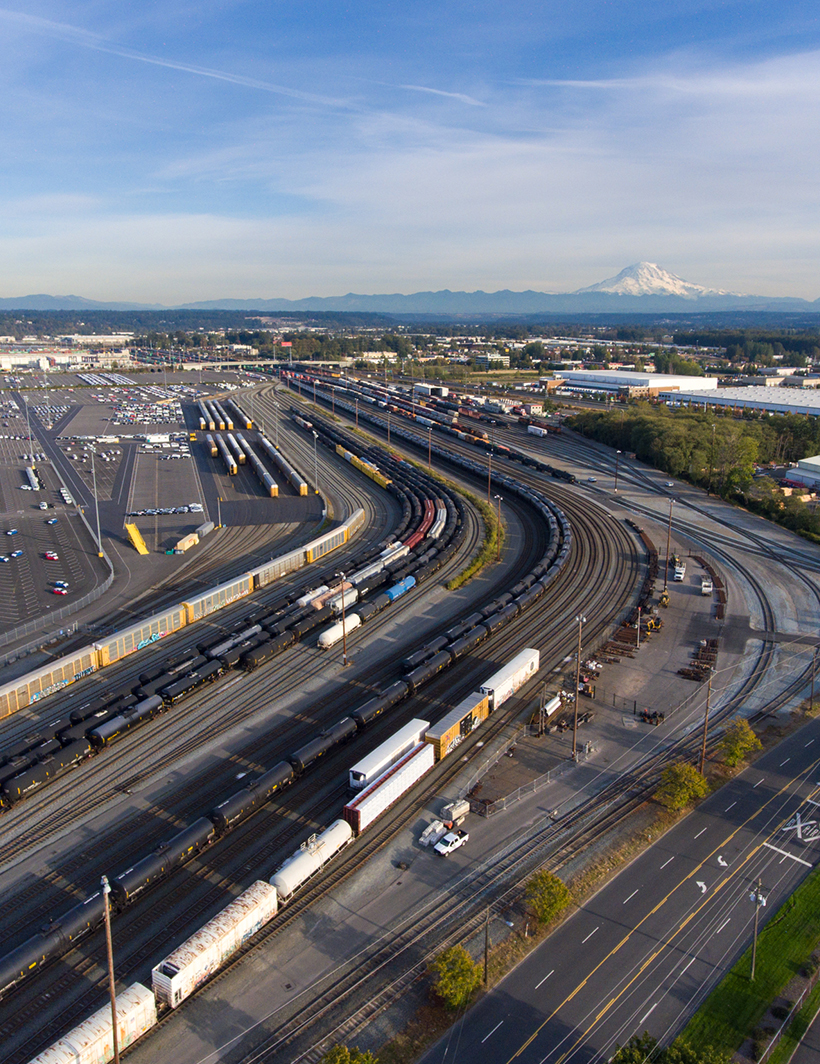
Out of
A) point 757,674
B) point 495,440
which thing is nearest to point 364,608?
point 757,674

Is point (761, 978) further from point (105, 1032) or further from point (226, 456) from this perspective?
point (226, 456)

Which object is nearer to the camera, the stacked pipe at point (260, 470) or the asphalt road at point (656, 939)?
the asphalt road at point (656, 939)

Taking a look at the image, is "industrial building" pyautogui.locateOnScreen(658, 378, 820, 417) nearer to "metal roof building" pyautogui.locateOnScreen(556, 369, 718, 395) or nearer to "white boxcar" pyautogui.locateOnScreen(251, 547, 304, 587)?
"metal roof building" pyautogui.locateOnScreen(556, 369, 718, 395)

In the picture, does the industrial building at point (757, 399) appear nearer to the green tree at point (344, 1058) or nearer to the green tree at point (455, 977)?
the green tree at point (455, 977)

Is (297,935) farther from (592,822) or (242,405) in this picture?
(242,405)

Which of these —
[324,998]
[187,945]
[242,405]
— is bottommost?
[324,998]

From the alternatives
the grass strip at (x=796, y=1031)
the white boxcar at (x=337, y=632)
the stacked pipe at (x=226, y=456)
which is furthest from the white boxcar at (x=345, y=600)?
the stacked pipe at (x=226, y=456)
